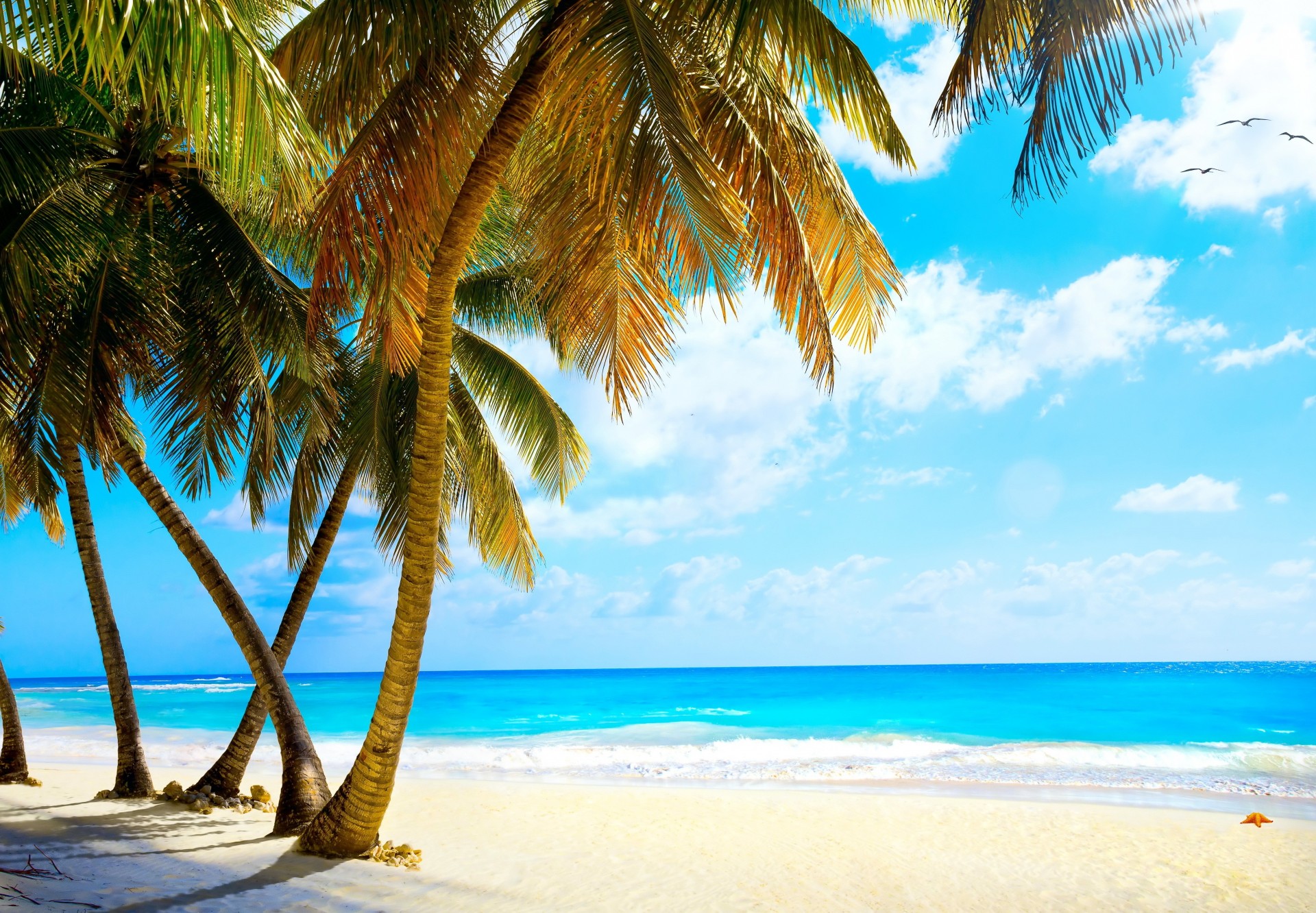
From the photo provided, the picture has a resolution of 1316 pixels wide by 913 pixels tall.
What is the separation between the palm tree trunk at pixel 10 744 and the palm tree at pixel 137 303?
11.9 feet

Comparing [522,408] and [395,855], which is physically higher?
[522,408]

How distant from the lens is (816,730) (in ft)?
70.3

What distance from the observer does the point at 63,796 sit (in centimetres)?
755

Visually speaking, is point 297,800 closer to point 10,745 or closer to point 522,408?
point 522,408

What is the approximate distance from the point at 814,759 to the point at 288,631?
34.8 ft

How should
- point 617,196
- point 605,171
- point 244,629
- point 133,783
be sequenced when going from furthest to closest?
point 133,783, point 244,629, point 605,171, point 617,196

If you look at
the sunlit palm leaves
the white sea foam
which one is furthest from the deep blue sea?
the sunlit palm leaves

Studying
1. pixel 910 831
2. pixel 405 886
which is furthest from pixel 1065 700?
pixel 405 886

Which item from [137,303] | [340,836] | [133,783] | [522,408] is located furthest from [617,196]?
[133,783]

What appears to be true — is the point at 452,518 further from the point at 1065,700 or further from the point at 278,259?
the point at 1065,700

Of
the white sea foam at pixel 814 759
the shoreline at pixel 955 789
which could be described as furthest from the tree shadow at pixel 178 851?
the white sea foam at pixel 814 759

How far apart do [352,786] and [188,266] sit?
416cm

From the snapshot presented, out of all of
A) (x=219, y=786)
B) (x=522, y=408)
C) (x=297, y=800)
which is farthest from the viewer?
(x=522, y=408)

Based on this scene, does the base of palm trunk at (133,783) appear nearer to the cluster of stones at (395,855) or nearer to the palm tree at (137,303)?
the palm tree at (137,303)
